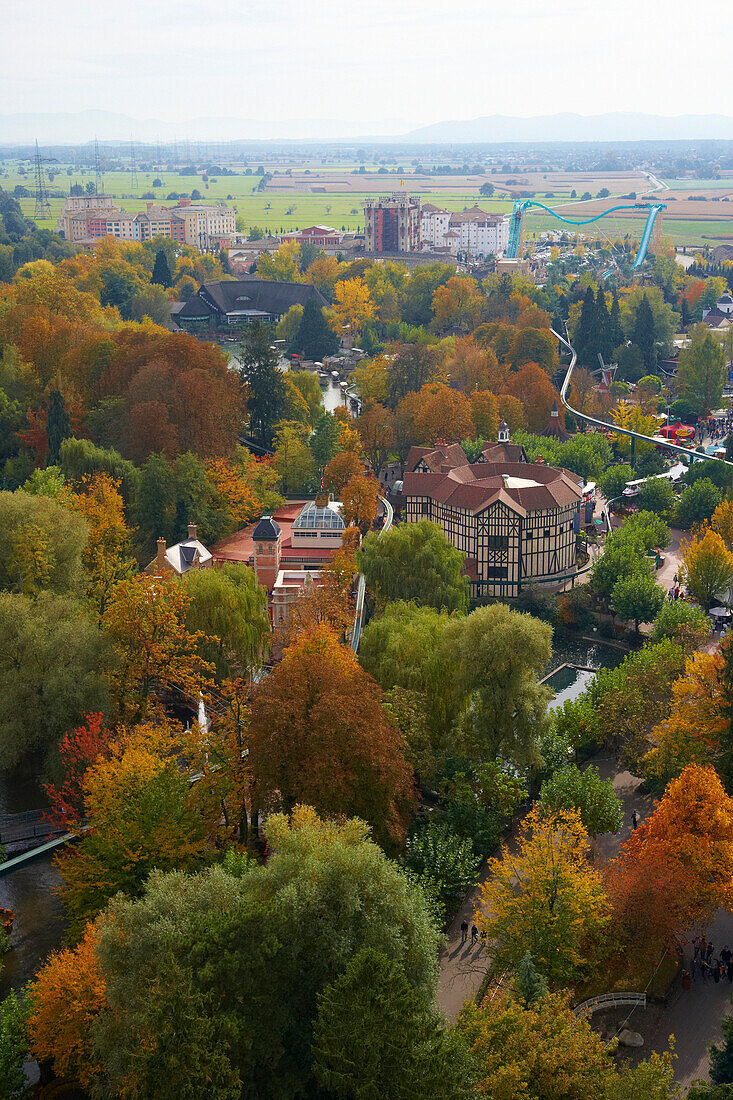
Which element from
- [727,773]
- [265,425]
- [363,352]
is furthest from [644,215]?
[727,773]

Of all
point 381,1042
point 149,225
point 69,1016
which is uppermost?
point 149,225

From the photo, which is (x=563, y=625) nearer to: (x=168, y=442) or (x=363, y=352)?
(x=168, y=442)

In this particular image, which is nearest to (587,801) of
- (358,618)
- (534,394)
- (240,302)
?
(358,618)

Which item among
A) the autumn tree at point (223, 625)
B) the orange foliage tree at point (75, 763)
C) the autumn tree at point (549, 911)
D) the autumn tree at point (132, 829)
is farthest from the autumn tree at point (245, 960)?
the autumn tree at point (223, 625)

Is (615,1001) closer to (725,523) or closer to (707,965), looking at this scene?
(707,965)

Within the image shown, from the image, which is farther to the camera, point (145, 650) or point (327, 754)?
point (145, 650)

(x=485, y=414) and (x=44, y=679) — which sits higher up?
(x=44, y=679)

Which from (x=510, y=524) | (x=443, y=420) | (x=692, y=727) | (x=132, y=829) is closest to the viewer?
(x=132, y=829)
